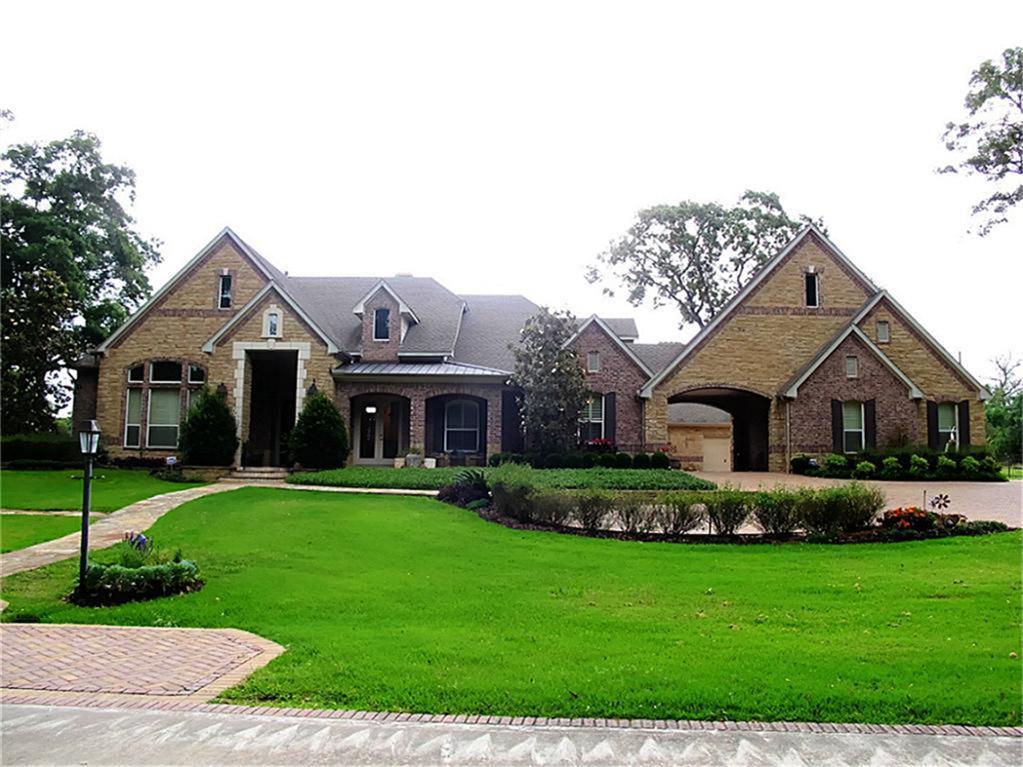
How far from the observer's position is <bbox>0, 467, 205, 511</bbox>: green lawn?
1633 centimetres

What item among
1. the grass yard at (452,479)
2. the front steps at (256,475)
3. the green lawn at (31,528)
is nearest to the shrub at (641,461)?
the grass yard at (452,479)

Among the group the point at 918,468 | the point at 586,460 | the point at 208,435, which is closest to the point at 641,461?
the point at 586,460

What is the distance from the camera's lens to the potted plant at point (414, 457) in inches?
957

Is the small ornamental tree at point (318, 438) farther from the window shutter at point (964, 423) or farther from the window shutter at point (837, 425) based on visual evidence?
the window shutter at point (964, 423)

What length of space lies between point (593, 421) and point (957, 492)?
11.2m

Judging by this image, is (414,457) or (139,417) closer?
(414,457)

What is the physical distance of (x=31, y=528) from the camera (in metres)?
13.4

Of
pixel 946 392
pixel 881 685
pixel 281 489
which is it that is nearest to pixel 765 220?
pixel 946 392

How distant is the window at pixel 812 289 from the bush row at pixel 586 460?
809 cm

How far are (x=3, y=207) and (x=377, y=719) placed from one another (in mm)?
32487

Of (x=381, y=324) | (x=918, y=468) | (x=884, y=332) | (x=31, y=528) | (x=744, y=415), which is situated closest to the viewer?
(x=31, y=528)

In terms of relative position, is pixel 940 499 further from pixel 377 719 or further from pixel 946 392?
pixel 946 392

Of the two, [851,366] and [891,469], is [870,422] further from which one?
[891,469]

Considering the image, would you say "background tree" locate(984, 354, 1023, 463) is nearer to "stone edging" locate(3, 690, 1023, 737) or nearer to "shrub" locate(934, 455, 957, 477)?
"shrub" locate(934, 455, 957, 477)
